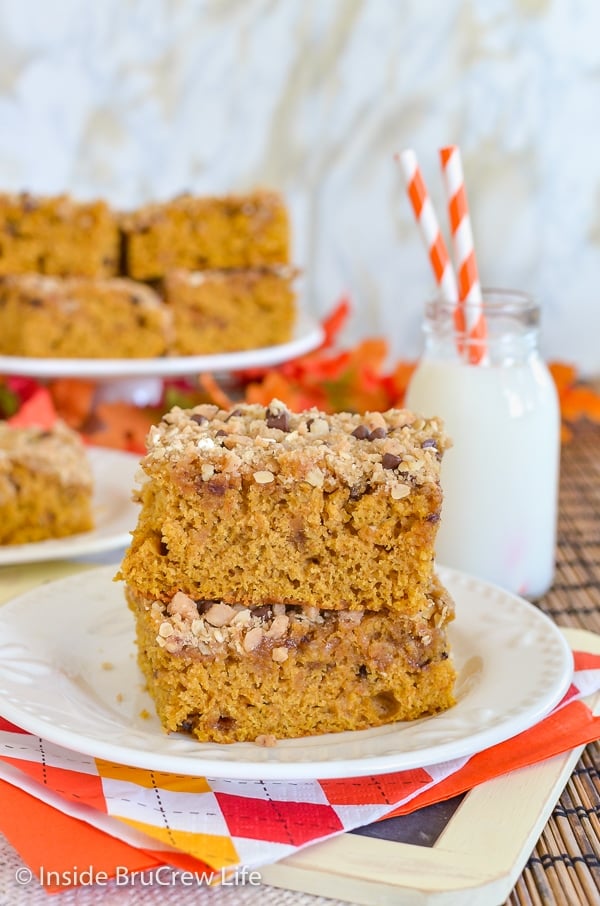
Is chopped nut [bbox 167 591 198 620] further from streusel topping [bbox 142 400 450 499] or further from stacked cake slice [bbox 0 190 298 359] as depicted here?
stacked cake slice [bbox 0 190 298 359]

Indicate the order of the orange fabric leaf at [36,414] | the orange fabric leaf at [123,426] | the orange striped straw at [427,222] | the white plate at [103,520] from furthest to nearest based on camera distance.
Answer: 1. the orange fabric leaf at [123,426]
2. the orange fabric leaf at [36,414]
3. the white plate at [103,520]
4. the orange striped straw at [427,222]

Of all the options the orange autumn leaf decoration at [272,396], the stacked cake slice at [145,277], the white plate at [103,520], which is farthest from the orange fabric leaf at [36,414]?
the stacked cake slice at [145,277]

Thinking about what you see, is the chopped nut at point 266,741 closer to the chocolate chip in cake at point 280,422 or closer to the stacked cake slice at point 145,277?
the chocolate chip in cake at point 280,422

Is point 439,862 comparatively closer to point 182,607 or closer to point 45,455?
point 182,607

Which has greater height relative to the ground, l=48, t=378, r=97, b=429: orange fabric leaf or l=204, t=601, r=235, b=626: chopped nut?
l=204, t=601, r=235, b=626: chopped nut

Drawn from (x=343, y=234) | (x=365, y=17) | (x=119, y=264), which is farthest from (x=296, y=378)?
(x=365, y=17)

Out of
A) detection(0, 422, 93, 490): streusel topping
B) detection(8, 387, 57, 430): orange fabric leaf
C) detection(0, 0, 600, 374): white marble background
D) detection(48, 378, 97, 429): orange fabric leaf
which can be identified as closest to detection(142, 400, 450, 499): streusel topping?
detection(0, 422, 93, 490): streusel topping

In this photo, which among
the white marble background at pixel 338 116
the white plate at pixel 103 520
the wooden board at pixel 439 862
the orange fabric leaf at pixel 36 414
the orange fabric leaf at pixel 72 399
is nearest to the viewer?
the wooden board at pixel 439 862
